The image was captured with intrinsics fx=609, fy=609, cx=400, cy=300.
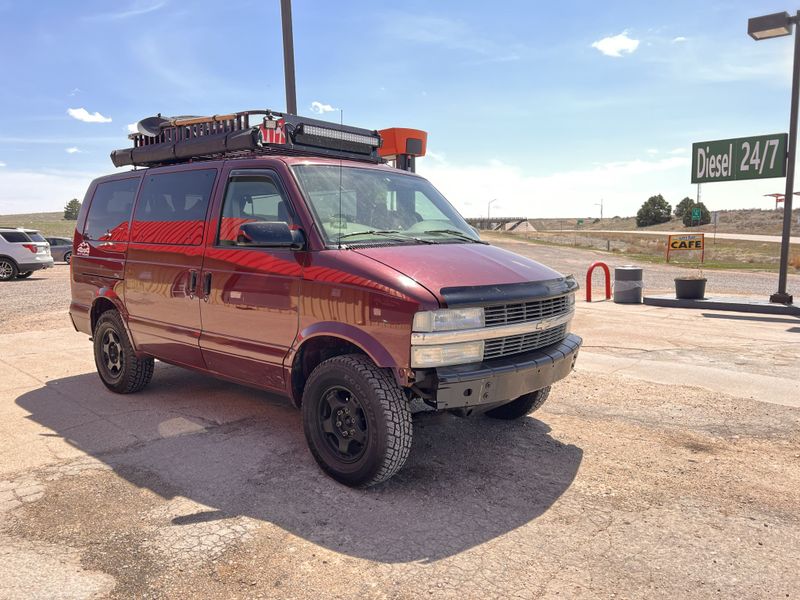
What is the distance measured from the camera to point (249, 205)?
14.7ft

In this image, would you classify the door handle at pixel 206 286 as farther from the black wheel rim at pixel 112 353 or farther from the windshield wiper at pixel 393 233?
the black wheel rim at pixel 112 353

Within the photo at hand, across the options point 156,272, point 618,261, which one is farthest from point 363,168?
point 618,261

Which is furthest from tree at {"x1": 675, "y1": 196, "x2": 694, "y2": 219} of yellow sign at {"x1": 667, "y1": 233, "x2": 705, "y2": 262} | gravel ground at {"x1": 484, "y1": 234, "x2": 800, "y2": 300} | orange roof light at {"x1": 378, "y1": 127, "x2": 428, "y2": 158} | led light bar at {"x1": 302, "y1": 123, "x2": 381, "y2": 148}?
led light bar at {"x1": 302, "y1": 123, "x2": 381, "y2": 148}

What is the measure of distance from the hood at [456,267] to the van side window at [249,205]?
0.77 metres

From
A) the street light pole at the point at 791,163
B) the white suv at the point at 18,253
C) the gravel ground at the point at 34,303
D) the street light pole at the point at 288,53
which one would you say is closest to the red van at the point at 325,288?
the street light pole at the point at 288,53

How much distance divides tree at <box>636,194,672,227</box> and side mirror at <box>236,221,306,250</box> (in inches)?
4234

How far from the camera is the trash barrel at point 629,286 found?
13.3 metres

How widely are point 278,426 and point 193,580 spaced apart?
218cm

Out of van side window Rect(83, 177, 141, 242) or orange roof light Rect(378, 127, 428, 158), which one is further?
orange roof light Rect(378, 127, 428, 158)

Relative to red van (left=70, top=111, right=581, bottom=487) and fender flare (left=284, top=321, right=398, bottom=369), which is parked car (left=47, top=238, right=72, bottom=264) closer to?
red van (left=70, top=111, right=581, bottom=487)

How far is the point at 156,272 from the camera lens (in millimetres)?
5199

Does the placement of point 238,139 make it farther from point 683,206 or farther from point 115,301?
point 683,206

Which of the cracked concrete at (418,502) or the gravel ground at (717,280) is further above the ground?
the cracked concrete at (418,502)

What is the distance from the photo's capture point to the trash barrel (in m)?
13.3
